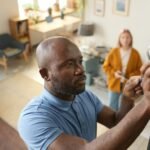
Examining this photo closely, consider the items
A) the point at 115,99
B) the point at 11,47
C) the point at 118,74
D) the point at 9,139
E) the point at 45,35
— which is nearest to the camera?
the point at 118,74

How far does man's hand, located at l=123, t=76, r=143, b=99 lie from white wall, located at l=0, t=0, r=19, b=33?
5024 mm

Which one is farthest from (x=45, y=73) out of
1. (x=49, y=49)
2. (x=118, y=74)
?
(x=118, y=74)

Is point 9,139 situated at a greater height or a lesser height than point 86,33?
lesser

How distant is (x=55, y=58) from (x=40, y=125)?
31 cm

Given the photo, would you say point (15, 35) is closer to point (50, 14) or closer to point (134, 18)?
point (50, 14)

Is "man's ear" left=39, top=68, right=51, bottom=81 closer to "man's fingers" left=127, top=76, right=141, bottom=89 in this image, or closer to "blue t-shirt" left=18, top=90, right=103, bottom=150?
"blue t-shirt" left=18, top=90, right=103, bottom=150

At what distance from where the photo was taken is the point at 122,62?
10.2 ft

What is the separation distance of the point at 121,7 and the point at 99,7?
0.45m

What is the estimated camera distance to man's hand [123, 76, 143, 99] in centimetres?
111

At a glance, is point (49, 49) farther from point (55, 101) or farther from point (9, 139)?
point (9, 139)

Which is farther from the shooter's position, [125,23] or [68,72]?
[125,23]

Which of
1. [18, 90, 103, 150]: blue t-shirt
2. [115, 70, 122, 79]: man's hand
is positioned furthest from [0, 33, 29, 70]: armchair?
[18, 90, 103, 150]: blue t-shirt

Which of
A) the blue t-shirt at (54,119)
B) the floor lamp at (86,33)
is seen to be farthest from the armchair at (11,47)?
the blue t-shirt at (54,119)

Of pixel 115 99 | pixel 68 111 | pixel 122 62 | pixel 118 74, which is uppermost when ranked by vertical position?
pixel 68 111
